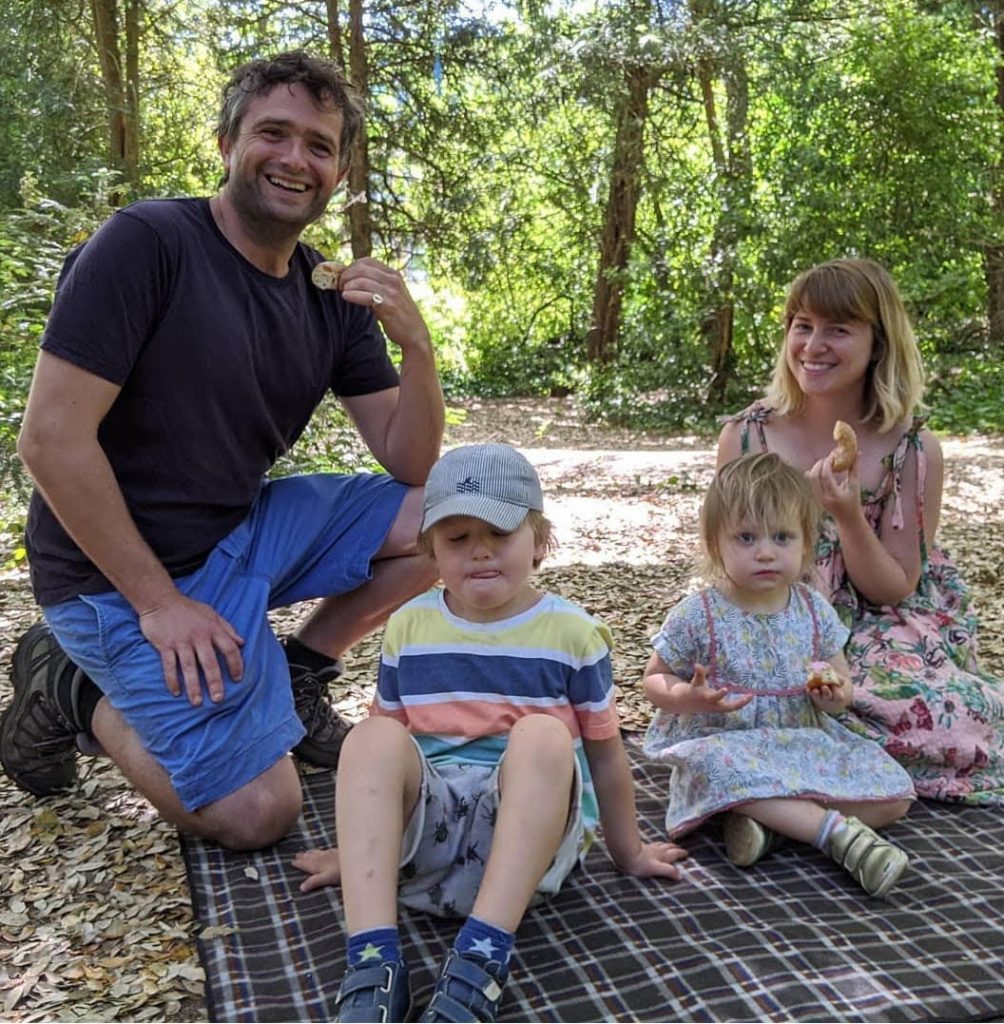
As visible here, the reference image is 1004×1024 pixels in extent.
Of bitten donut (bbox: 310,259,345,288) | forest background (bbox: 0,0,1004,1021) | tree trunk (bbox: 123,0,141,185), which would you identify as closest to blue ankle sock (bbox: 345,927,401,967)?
bitten donut (bbox: 310,259,345,288)

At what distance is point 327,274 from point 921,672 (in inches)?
76.5

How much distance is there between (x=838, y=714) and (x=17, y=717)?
6.94ft

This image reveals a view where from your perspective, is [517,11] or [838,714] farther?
[517,11]

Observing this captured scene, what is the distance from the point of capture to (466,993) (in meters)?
1.78

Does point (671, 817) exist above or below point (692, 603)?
below

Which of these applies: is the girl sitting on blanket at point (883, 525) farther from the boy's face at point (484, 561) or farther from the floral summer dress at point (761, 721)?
the boy's face at point (484, 561)

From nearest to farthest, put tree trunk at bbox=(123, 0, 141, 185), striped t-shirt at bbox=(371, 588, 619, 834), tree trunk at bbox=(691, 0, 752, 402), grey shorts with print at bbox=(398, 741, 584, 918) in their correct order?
1. grey shorts with print at bbox=(398, 741, 584, 918)
2. striped t-shirt at bbox=(371, 588, 619, 834)
3. tree trunk at bbox=(123, 0, 141, 185)
4. tree trunk at bbox=(691, 0, 752, 402)

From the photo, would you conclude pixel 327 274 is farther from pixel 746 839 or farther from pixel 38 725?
pixel 746 839

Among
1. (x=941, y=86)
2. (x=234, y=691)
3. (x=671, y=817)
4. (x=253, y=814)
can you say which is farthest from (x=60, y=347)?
(x=941, y=86)

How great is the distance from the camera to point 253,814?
2.53 metres

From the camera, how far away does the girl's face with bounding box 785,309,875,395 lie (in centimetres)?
294

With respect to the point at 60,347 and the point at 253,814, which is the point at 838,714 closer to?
the point at 253,814

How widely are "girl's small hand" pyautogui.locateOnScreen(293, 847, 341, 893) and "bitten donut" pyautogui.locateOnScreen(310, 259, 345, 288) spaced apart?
1.50m

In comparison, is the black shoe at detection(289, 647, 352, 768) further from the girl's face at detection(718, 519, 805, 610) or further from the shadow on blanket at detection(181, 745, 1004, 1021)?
the girl's face at detection(718, 519, 805, 610)
